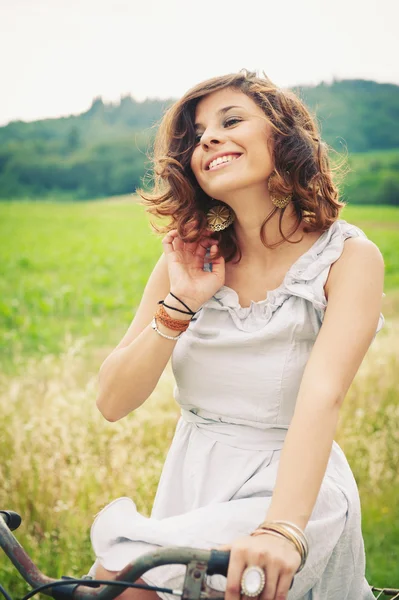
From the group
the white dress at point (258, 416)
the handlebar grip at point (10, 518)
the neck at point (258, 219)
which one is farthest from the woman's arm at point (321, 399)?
the handlebar grip at point (10, 518)

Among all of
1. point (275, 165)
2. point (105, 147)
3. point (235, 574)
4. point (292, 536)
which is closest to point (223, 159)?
point (275, 165)

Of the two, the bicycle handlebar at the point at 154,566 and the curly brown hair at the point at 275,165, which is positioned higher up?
the curly brown hair at the point at 275,165

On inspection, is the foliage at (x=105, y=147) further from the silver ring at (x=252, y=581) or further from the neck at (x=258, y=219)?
the silver ring at (x=252, y=581)

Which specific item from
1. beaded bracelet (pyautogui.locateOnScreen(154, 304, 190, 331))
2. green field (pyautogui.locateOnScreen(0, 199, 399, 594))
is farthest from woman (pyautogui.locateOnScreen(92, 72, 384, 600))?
green field (pyautogui.locateOnScreen(0, 199, 399, 594))

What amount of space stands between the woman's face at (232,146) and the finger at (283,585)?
123 centimetres

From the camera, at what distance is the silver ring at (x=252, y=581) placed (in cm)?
126

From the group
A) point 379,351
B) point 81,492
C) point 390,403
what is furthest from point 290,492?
point 379,351

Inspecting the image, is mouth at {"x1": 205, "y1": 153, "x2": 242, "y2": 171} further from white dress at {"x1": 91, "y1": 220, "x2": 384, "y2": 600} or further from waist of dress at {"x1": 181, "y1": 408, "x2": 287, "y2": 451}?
waist of dress at {"x1": 181, "y1": 408, "x2": 287, "y2": 451}

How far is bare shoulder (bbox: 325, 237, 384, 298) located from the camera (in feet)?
6.40

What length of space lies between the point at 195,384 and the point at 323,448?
58 cm

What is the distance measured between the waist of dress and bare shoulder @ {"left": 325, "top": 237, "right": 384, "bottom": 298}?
0.47 meters

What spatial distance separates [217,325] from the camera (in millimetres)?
2162

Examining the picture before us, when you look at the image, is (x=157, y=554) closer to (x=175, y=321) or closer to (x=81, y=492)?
(x=175, y=321)

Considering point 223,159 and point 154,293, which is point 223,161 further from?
point 154,293
